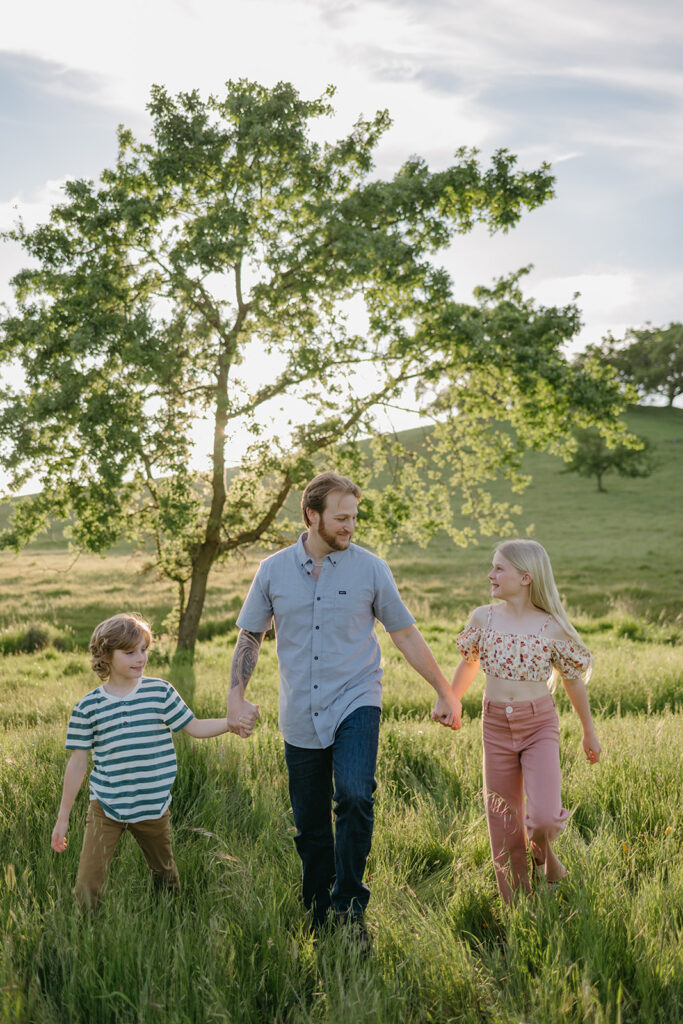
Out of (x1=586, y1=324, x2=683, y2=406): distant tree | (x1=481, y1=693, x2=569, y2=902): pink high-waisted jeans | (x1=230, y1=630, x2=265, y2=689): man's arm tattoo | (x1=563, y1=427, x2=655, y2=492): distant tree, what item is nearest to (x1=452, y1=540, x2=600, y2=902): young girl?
(x1=481, y1=693, x2=569, y2=902): pink high-waisted jeans

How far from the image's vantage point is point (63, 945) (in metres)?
3.51

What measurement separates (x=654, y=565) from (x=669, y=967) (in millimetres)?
33482

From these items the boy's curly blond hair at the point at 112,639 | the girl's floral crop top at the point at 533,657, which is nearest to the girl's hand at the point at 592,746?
the girl's floral crop top at the point at 533,657

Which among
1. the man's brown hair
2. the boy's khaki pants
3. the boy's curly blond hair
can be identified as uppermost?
the man's brown hair

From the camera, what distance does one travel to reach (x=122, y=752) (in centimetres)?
396

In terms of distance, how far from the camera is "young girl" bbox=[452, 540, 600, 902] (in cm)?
409

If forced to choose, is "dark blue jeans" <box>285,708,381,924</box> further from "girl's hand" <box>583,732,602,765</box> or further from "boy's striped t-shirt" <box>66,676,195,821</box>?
"girl's hand" <box>583,732,602,765</box>

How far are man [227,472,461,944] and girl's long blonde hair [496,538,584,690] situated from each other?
0.70 meters

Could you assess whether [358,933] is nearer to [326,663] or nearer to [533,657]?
[326,663]

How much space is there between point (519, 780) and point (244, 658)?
1.71m

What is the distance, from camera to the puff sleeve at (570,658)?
14.0ft

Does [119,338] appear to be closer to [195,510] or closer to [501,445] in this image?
[195,510]

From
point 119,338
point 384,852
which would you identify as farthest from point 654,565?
point 384,852

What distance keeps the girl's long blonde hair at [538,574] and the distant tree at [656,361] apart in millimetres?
91559
